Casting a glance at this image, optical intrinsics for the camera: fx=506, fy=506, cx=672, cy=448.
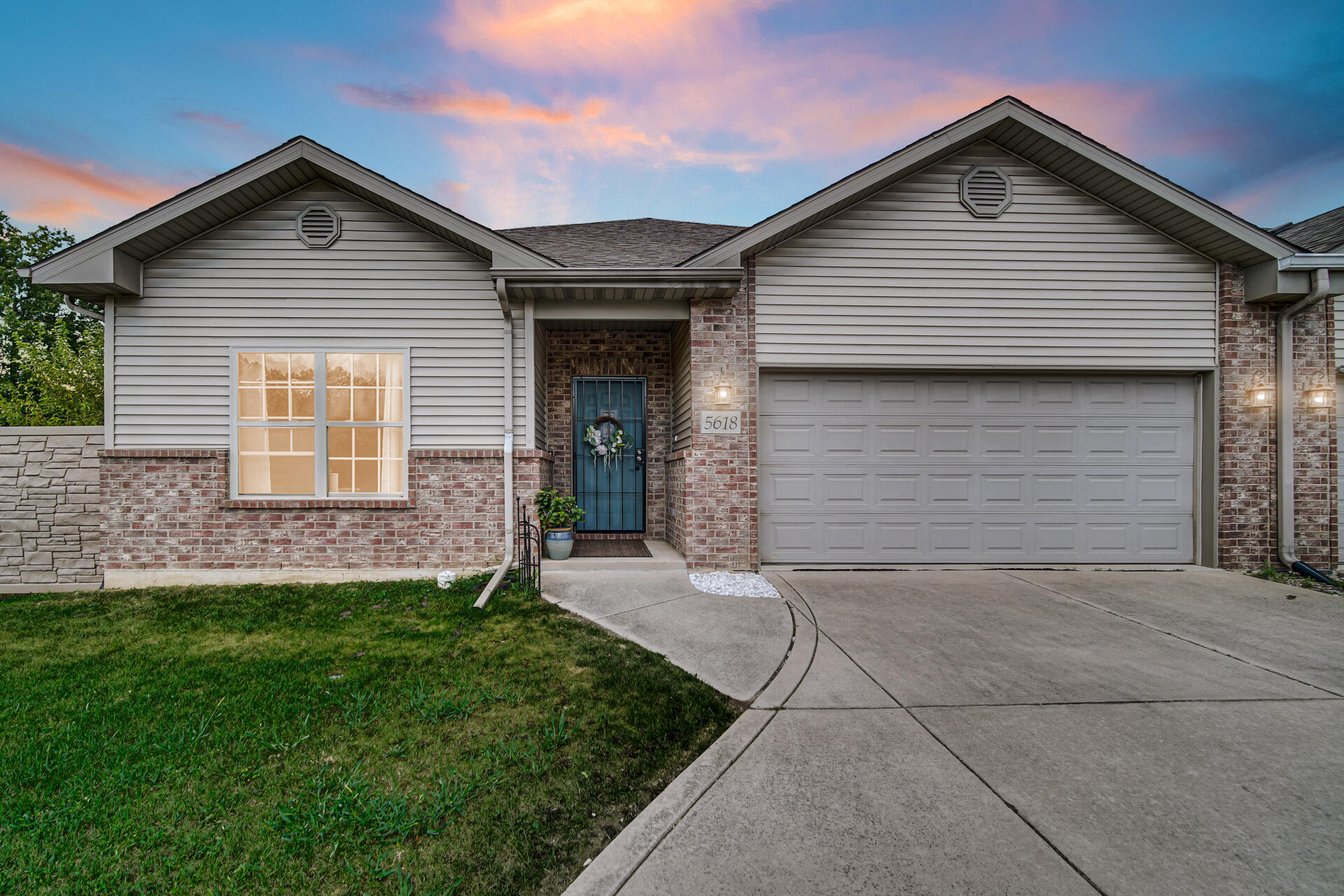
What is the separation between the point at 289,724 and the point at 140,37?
13.6 meters

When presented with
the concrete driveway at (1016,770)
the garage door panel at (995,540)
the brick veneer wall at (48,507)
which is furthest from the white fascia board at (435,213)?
the garage door panel at (995,540)

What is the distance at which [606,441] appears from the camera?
7.54 meters

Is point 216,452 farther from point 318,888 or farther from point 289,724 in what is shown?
point 318,888

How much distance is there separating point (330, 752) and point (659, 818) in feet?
5.41

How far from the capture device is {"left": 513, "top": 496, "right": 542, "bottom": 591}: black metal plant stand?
17.1ft

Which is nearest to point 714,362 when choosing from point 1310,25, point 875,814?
point 875,814

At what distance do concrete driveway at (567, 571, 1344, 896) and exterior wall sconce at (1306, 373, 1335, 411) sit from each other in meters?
3.20

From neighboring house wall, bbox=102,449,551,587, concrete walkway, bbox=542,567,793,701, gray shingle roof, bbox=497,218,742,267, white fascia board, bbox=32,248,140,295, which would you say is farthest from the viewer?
gray shingle roof, bbox=497,218,742,267

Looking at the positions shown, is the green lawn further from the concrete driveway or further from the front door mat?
the front door mat

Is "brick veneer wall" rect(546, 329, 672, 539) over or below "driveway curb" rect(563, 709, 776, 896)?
over

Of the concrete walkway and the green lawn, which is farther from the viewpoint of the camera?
the concrete walkway

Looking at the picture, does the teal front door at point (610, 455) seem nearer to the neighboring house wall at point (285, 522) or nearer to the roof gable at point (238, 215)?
the neighboring house wall at point (285, 522)

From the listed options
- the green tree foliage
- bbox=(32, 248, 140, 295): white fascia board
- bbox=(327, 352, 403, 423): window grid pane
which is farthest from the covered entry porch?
the green tree foliage

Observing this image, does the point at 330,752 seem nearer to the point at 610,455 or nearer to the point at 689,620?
the point at 689,620
